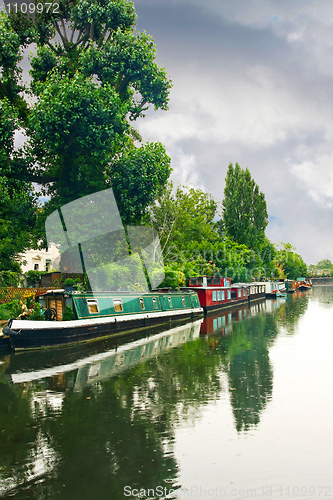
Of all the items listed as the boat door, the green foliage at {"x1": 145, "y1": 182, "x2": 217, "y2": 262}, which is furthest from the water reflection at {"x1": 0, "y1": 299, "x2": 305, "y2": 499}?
the green foliage at {"x1": 145, "y1": 182, "x2": 217, "y2": 262}

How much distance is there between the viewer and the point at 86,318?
20.2m

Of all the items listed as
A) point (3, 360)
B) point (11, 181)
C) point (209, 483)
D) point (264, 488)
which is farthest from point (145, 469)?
point (11, 181)

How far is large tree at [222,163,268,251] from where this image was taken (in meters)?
66.8

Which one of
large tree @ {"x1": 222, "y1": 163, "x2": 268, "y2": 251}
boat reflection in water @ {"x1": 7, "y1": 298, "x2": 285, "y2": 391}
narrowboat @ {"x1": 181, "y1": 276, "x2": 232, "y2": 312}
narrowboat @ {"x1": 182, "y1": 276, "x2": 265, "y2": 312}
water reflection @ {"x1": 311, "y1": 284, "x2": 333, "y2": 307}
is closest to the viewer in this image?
boat reflection in water @ {"x1": 7, "y1": 298, "x2": 285, "y2": 391}

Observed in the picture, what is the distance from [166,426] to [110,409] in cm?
181

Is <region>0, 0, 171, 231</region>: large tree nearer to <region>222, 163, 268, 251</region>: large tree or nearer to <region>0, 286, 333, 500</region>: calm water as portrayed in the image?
<region>0, 286, 333, 500</region>: calm water

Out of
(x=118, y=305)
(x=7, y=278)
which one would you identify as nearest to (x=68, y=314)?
(x=118, y=305)

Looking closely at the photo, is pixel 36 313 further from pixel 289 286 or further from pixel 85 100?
pixel 289 286

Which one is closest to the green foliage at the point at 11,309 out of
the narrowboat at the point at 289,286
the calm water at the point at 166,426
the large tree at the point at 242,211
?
the calm water at the point at 166,426

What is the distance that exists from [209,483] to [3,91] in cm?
2551

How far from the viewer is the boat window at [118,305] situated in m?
22.9

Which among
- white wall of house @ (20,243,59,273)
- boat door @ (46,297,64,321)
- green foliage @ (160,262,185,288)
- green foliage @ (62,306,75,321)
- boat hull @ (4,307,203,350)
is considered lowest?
boat hull @ (4,307,203,350)

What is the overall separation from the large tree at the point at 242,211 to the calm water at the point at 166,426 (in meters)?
50.5

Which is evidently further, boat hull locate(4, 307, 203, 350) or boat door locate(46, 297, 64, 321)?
boat door locate(46, 297, 64, 321)
